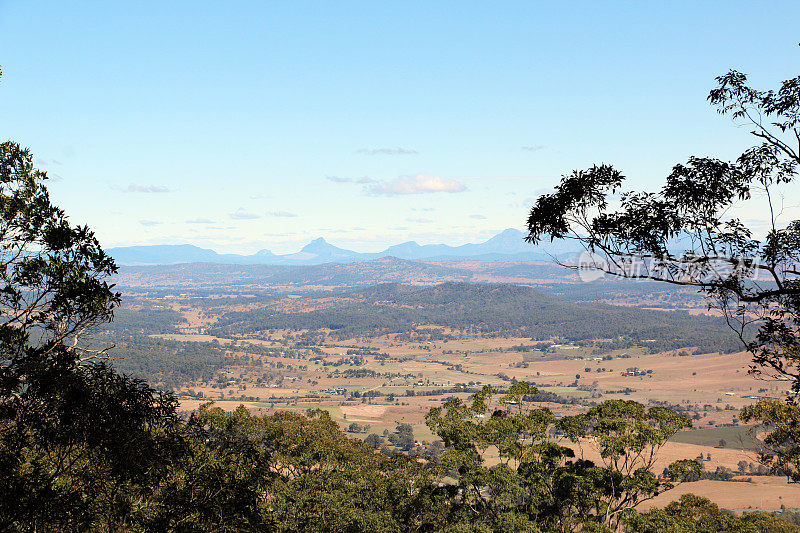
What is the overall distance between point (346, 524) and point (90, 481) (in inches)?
573

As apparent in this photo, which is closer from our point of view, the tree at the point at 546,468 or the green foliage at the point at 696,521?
the green foliage at the point at 696,521

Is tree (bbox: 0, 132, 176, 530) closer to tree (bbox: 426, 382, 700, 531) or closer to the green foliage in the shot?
tree (bbox: 426, 382, 700, 531)

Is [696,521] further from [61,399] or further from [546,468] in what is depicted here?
[61,399]

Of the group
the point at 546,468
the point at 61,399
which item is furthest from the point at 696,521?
the point at 61,399

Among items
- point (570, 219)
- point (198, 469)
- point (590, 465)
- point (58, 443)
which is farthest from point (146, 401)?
point (590, 465)

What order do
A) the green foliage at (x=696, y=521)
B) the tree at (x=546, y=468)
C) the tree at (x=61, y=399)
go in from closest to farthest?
the tree at (x=61, y=399)
the green foliage at (x=696, y=521)
the tree at (x=546, y=468)

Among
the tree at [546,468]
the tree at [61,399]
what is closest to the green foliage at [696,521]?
the tree at [546,468]

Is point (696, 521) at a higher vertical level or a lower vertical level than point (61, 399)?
lower

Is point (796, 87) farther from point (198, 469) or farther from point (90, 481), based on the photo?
point (90, 481)

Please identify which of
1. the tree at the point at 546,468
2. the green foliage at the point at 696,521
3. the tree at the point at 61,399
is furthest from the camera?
the tree at the point at 546,468

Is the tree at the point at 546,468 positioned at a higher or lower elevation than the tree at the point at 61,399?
lower

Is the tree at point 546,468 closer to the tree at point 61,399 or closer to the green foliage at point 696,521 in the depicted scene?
the green foliage at point 696,521

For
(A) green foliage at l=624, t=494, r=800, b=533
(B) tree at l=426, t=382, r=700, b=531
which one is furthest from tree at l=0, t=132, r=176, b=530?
(A) green foliage at l=624, t=494, r=800, b=533

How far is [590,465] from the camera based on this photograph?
21.2m
